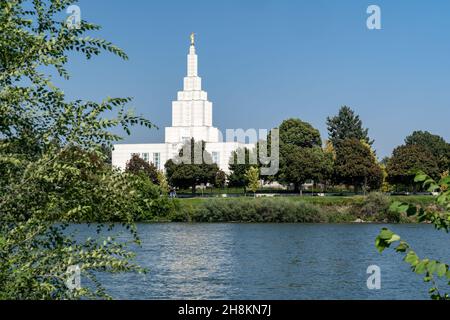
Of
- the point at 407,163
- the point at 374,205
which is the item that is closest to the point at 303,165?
the point at 407,163

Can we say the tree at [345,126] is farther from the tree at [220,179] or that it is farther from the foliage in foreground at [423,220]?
the foliage in foreground at [423,220]

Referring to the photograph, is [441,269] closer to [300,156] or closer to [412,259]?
[412,259]

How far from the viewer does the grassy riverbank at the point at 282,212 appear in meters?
71.8

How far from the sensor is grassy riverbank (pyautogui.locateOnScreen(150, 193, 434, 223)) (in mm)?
71812

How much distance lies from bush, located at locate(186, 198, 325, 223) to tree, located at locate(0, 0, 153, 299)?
212ft

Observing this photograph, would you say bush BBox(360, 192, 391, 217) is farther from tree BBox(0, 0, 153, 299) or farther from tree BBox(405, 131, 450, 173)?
tree BBox(0, 0, 153, 299)

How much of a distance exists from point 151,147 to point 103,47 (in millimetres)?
132476

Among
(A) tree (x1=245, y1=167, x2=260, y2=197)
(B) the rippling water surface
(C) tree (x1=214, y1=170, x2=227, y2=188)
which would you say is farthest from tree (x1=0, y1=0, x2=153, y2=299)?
(C) tree (x1=214, y1=170, x2=227, y2=188)

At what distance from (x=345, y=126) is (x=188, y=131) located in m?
35.4

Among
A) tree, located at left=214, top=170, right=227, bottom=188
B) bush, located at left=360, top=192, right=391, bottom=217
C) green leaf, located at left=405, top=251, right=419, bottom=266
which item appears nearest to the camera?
green leaf, located at left=405, top=251, right=419, bottom=266

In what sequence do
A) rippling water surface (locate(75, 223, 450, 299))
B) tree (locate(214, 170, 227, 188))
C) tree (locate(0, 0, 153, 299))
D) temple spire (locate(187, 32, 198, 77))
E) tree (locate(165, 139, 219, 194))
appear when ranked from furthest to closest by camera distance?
1. temple spire (locate(187, 32, 198, 77))
2. tree (locate(214, 170, 227, 188))
3. tree (locate(165, 139, 219, 194))
4. rippling water surface (locate(75, 223, 450, 299))
5. tree (locate(0, 0, 153, 299))

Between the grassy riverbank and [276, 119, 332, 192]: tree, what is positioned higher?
[276, 119, 332, 192]: tree

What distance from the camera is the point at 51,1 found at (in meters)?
7.79

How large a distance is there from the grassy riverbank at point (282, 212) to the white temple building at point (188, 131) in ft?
198
